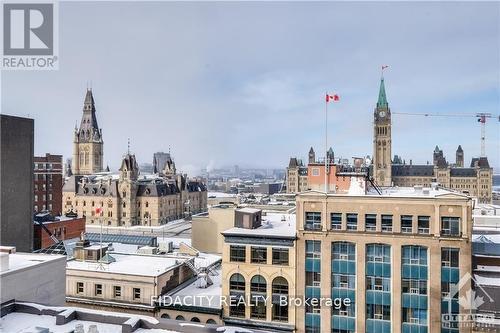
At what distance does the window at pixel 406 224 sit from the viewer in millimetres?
36344

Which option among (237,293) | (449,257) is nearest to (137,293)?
(237,293)

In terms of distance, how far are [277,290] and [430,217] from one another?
15819mm

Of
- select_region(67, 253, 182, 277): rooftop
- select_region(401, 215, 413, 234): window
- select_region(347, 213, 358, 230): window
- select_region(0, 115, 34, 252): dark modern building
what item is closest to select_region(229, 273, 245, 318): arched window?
select_region(67, 253, 182, 277): rooftop

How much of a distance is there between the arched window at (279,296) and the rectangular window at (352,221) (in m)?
8.15

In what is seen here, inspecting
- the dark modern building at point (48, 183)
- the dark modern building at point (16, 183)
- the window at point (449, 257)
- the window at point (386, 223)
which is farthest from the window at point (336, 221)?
the dark modern building at point (48, 183)

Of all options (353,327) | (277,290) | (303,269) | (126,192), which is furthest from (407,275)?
(126,192)

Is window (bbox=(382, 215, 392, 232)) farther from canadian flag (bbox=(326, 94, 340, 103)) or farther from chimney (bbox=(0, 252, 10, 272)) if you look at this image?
chimney (bbox=(0, 252, 10, 272))

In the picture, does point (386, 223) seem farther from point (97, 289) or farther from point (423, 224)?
point (97, 289)

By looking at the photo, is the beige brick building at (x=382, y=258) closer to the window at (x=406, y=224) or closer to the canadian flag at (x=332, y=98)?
the window at (x=406, y=224)

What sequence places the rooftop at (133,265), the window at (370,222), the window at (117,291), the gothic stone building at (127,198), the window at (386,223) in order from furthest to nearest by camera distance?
the gothic stone building at (127,198), the rooftop at (133,265), the window at (117,291), the window at (370,222), the window at (386,223)

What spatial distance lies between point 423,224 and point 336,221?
25.5 ft

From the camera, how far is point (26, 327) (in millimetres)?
18781

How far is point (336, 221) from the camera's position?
38.2 m

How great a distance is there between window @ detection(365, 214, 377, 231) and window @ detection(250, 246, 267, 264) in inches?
Answer: 396
